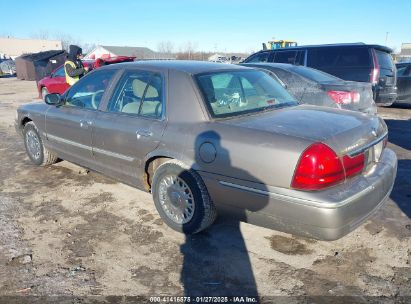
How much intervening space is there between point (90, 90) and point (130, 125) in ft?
3.73

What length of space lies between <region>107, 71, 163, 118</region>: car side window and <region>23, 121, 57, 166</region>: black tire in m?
1.90

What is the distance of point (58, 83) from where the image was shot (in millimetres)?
13047

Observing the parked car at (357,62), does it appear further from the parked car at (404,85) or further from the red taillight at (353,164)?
the red taillight at (353,164)

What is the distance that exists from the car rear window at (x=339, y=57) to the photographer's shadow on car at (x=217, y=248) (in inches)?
274

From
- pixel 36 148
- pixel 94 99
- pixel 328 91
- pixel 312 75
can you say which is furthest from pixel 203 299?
pixel 312 75

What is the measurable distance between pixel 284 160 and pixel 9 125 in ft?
28.4

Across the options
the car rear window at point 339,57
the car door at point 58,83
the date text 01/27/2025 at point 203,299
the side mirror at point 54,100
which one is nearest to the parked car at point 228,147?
the side mirror at point 54,100

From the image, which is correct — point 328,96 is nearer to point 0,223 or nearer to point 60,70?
point 0,223

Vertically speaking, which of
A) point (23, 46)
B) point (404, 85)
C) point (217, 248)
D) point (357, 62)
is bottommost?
point (217, 248)

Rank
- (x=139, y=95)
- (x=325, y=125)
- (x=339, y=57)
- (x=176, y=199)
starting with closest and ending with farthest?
1. (x=325, y=125)
2. (x=176, y=199)
3. (x=139, y=95)
4. (x=339, y=57)

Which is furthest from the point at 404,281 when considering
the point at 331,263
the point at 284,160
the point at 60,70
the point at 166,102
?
the point at 60,70

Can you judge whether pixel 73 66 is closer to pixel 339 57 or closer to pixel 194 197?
pixel 339 57

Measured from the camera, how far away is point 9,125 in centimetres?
930

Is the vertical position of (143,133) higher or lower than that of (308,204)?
higher
